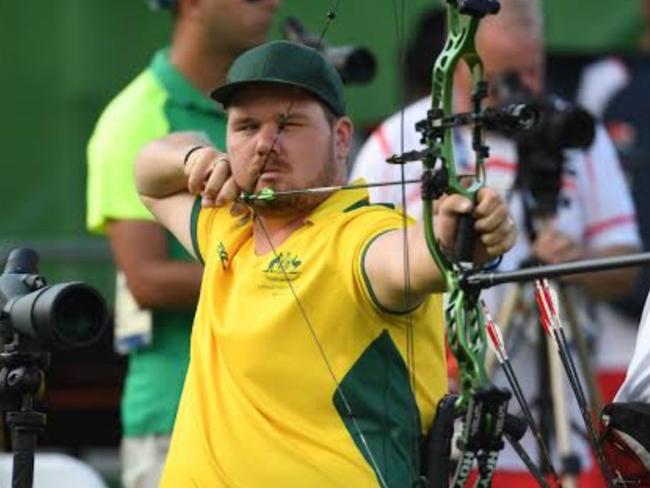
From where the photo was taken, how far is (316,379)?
4.02 m

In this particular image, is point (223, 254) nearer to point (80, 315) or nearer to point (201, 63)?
point (80, 315)

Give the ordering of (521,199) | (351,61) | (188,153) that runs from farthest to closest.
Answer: (521,199) → (351,61) → (188,153)

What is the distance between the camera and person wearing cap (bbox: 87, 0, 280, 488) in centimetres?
561

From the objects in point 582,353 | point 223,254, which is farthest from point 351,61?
point 223,254

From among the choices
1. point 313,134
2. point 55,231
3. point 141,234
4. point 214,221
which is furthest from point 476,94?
point 55,231

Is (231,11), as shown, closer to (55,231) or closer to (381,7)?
(381,7)

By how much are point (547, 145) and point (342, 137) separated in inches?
71.7

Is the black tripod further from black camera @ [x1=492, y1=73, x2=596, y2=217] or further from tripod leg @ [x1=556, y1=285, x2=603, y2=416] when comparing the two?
tripod leg @ [x1=556, y1=285, x2=603, y2=416]

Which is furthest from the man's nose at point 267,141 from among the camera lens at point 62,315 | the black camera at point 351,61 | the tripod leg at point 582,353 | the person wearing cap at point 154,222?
the tripod leg at point 582,353

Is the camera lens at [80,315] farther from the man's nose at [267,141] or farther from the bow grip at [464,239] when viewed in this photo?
the bow grip at [464,239]

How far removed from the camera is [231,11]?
5746 mm

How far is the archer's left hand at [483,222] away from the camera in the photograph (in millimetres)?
3576

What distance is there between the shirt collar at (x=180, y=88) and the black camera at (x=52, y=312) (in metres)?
1.49

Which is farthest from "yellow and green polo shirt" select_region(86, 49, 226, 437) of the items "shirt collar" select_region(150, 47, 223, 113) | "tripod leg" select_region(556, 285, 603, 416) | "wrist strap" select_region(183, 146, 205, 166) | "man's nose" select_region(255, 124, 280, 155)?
"man's nose" select_region(255, 124, 280, 155)
